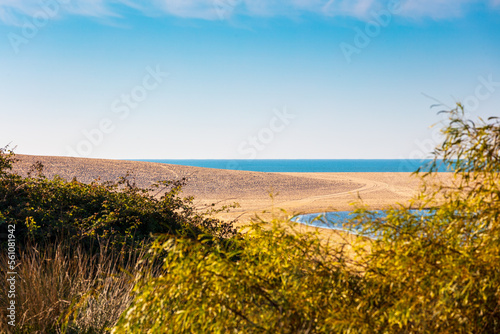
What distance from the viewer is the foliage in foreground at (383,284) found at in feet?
5.34

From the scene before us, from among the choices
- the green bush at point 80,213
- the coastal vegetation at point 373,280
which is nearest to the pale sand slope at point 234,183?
the green bush at point 80,213

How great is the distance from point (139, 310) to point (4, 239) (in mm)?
4298

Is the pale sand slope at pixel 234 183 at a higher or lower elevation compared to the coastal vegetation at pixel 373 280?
lower

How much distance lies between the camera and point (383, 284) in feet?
5.81

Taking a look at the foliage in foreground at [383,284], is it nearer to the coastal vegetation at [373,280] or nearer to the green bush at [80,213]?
the coastal vegetation at [373,280]

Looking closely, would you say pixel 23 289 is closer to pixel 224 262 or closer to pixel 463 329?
pixel 224 262

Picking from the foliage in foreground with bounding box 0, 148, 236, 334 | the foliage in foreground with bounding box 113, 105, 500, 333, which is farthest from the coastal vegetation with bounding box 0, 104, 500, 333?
the foliage in foreground with bounding box 0, 148, 236, 334

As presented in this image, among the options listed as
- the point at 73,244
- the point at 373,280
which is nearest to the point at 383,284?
the point at 373,280

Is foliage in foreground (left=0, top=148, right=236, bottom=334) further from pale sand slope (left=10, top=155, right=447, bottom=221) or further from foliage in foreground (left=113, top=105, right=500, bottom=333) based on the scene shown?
pale sand slope (left=10, top=155, right=447, bottom=221)

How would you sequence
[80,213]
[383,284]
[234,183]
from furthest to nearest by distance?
[234,183], [80,213], [383,284]

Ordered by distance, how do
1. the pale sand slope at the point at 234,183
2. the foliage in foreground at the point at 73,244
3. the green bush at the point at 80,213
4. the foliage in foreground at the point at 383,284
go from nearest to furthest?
1. the foliage in foreground at the point at 383,284
2. the foliage in foreground at the point at 73,244
3. the green bush at the point at 80,213
4. the pale sand slope at the point at 234,183

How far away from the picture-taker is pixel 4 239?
17.5 ft

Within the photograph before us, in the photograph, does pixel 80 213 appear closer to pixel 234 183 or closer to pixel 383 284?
pixel 383 284

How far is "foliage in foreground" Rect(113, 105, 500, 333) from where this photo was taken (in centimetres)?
163
